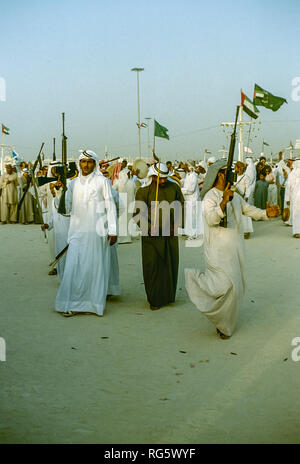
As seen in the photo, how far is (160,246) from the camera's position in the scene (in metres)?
6.86

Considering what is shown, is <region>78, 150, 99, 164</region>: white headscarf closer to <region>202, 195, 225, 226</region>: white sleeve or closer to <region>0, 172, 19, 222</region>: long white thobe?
<region>202, 195, 225, 226</region>: white sleeve

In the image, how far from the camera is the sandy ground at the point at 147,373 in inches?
136

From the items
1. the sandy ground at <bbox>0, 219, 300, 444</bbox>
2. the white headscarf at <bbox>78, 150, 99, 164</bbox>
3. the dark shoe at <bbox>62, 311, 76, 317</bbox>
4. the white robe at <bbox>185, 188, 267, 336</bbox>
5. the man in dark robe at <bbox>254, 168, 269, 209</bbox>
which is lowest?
the sandy ground at <bbox>0, 219, 300, 444</bbox>

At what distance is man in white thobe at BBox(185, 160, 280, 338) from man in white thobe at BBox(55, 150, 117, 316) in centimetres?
139

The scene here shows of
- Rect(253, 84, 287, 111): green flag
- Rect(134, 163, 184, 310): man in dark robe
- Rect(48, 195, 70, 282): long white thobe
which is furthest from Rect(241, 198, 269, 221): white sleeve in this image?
Rect(253, 84, 287, 111): green flag

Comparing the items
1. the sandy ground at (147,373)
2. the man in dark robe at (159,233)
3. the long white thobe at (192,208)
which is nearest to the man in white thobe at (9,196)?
the long white thobe at (192,208)

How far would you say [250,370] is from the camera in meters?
4.52

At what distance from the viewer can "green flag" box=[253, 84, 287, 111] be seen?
1767 centimetres

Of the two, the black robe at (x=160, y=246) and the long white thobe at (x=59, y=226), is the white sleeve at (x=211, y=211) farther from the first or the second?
the long white thobe at (x=59, y=226)
